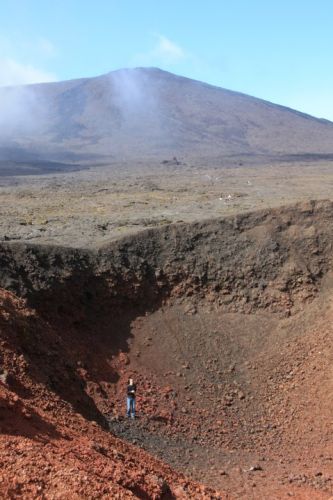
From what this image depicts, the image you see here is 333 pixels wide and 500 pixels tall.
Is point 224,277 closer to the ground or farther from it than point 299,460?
farther from it

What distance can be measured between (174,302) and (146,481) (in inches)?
366

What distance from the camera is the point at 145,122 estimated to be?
367 feet

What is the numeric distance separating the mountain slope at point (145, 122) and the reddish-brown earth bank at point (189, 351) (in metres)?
69.4

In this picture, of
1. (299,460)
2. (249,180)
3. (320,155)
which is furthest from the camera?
(320,155)

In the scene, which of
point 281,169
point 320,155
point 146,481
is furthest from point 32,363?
point 320,155

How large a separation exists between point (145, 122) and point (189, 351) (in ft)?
331

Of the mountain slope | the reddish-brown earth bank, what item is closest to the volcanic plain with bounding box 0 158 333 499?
the reddish-brown earth bank

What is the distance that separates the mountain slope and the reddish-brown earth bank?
69.4 m

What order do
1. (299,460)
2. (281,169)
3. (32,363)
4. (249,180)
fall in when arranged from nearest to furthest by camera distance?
(32,363)
(299,460)
(249,180)
(281,169)

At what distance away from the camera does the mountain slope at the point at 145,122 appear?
3787 inches

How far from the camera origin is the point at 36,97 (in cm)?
12888

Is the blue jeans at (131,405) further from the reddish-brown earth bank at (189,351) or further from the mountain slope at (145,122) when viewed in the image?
the mountain slope at (145,122)

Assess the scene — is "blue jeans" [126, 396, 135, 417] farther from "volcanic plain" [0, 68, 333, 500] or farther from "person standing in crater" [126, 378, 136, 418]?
"volcanic plain" [0, 68, 333, 500]

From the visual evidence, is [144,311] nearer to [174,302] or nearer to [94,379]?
[174,302]
